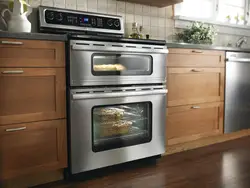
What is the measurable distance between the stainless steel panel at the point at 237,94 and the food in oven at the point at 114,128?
132 cm

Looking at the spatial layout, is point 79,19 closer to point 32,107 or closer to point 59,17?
point 59,17

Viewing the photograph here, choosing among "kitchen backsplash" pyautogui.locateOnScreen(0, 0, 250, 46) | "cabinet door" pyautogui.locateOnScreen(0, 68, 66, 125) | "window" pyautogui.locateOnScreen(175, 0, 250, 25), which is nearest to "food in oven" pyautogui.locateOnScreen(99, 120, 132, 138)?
"cabinet door" pyautogui.locateOnScreen(0, 68, 66, 125)

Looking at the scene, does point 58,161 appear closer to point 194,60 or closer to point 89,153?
point 89,153

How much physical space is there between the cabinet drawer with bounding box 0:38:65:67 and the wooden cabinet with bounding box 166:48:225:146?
1032mm

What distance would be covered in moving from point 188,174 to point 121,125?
0.65m

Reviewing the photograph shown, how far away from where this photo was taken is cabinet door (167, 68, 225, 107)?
8.15 feet

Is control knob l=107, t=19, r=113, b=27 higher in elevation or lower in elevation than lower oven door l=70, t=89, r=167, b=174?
higher

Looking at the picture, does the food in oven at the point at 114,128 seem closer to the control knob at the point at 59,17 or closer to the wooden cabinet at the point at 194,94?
the wooden cabinet at the point at 194,94

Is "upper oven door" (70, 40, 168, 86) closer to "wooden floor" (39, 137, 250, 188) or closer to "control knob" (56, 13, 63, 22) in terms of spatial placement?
"control knob" (56, 13, 63, 22)

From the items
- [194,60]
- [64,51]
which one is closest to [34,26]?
[64,51]

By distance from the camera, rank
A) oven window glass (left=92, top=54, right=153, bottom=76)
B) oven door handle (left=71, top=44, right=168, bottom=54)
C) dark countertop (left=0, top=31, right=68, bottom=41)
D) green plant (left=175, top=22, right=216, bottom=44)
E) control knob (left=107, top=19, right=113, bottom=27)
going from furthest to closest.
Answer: green plant (left=175, top=22, right=216, bottom=44) → control knob (left=107, top=19, right=113, bottom=27) → oven window glass (left=92, top=54, right=153, bottom=76) → oven door handle (left=71, top=44, right=168, bottom=54) → dark countertop (left=0, top=31, right=68, bottom=41)

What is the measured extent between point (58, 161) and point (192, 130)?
4.51 feet

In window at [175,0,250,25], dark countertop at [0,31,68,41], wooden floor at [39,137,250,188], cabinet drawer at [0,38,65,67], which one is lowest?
wooden floor at [39,137,250,188]

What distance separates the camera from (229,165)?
232 centimetres
